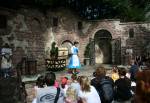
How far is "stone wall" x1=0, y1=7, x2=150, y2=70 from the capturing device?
23031 mm

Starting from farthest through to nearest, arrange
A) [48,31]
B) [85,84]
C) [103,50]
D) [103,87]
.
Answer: [103,50] < [48,31] < [103,87] < [85,84]

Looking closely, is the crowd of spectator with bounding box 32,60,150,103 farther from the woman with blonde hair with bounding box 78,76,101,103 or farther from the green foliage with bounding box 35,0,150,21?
the green foliage with bounding box 35,0,150,21

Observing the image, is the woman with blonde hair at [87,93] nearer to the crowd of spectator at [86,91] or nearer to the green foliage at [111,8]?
the crowd of spectator at [86,91]

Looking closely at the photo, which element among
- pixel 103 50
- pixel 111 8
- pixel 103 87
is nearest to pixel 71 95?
pixel 103 87

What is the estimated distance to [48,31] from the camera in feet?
90.6

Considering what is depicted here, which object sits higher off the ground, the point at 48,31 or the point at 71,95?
the point at 48,31

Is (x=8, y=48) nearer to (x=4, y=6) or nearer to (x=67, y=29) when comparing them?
(x=4, y=6)

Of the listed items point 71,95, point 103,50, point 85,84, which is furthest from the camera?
point 103,50

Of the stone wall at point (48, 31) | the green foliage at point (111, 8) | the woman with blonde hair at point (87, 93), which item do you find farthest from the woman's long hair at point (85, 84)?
the green foliage at point (111, 8)

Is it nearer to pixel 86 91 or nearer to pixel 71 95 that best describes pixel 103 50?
pixel 71 95

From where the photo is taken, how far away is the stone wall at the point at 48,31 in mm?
23031

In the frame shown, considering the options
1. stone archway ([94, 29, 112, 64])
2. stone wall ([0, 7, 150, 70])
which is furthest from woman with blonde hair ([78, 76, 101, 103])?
stone archway ([94, 29, 112, 64])

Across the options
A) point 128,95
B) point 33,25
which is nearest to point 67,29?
point 33,25

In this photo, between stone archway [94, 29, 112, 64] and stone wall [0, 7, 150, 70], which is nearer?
stone wall [0, 7, 150, 70]
